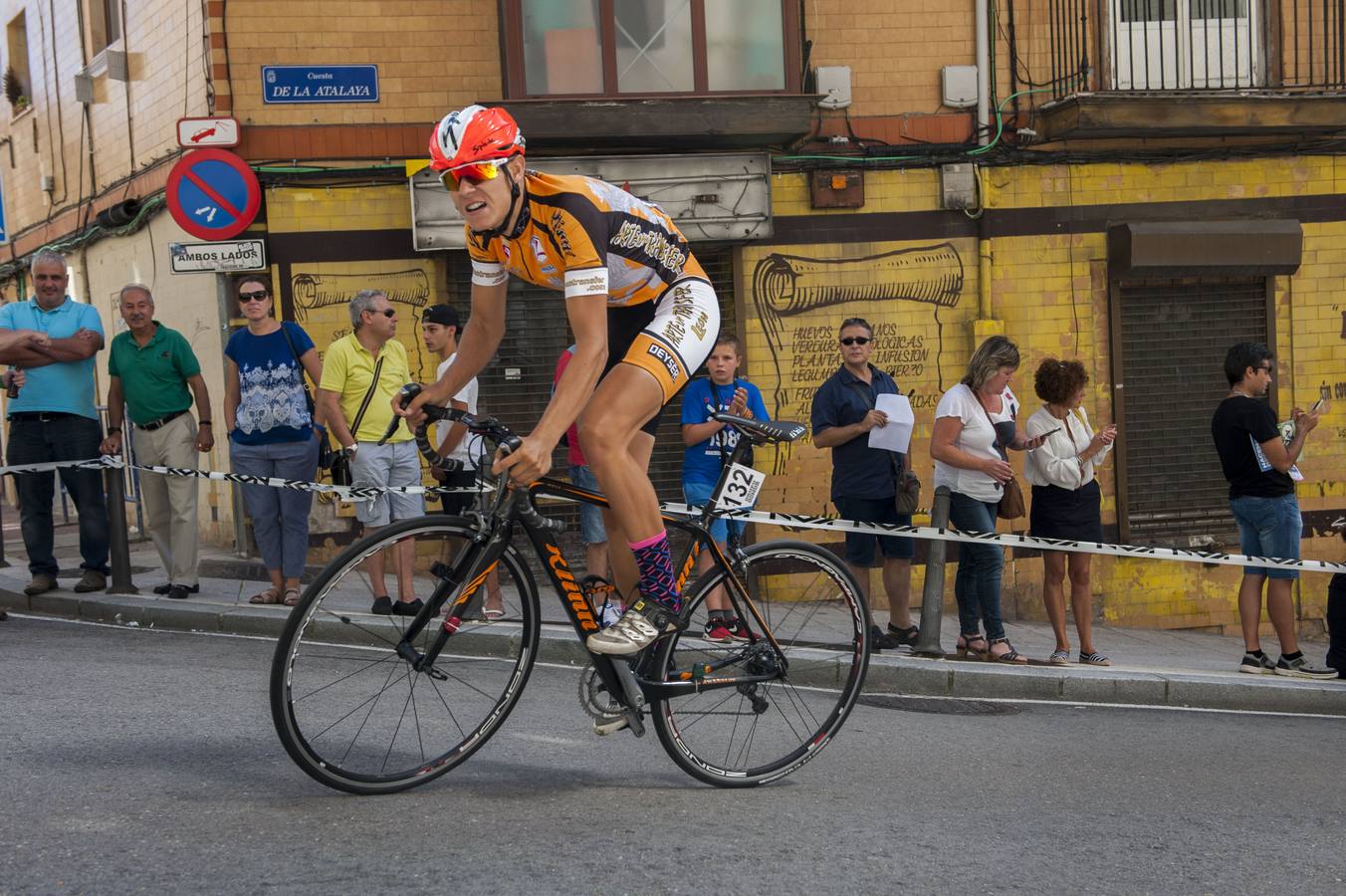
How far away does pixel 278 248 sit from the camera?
1280 cm

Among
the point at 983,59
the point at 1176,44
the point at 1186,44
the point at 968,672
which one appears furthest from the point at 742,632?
the point at 1186,44

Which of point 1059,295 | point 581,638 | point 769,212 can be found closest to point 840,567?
point 581,638

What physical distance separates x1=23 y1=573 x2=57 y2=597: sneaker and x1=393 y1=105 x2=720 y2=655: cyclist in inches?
237

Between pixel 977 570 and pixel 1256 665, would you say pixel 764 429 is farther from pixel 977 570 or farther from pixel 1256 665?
pixel 1256 665

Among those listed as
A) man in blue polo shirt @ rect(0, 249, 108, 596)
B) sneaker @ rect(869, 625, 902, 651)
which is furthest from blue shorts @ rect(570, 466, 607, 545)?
man in blue polo shirt @ rect(0, 249, 108, 596)

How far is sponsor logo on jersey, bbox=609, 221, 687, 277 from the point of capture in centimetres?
452

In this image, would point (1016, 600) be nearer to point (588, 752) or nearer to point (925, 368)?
point (925, 368)

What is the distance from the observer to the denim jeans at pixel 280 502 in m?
9.12

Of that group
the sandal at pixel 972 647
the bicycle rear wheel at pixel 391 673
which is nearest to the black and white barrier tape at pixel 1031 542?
the sandal at pixel 972 647

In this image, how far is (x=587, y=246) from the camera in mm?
4309

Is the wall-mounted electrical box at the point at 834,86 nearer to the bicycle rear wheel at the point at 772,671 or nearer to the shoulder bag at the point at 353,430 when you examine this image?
the shoulder bag at the point at 353,430

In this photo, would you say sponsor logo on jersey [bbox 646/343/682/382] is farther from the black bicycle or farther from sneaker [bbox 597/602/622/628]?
sneaker [bbox 597/602/622/628]

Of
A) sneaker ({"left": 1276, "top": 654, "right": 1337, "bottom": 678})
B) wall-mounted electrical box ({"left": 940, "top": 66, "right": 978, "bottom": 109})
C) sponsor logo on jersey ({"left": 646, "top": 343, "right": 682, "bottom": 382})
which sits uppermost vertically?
wall-mounted electrical box ({"left": 940, "top": 66, "right": 978, "bottom": 109})

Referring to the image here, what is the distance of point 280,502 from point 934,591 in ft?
→ 13.6
